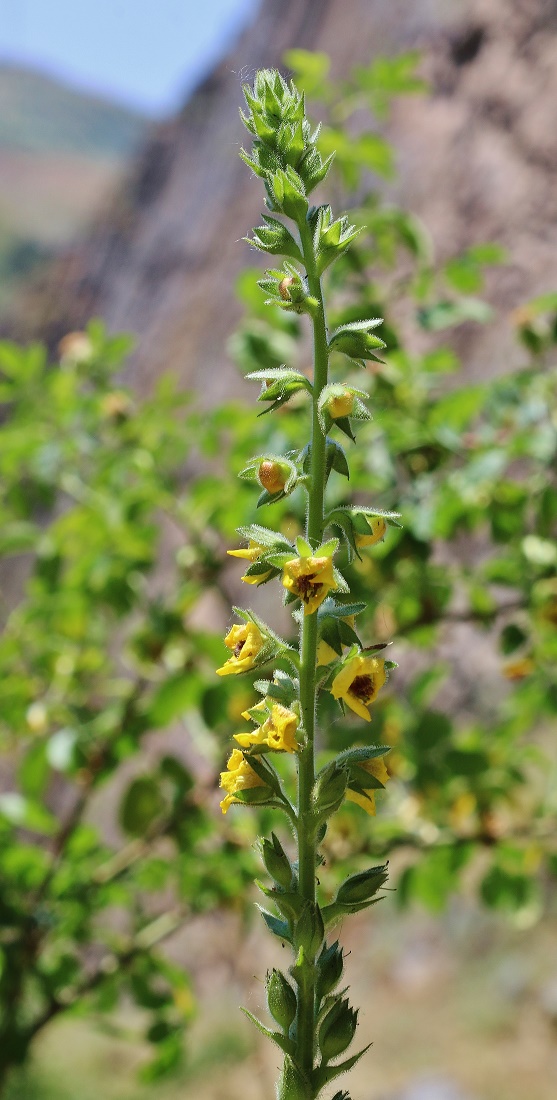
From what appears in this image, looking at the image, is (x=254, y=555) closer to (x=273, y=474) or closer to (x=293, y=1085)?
(x=273, y=474)

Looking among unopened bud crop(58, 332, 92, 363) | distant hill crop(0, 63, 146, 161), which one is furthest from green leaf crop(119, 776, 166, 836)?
distant hill crop(0, 63, 146, 161)

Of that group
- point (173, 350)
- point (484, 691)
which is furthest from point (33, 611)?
point (173, 350)

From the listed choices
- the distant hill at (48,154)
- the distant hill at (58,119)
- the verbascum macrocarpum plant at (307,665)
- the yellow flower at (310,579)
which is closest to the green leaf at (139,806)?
the verbascum macrocarpum plant at (307,665)

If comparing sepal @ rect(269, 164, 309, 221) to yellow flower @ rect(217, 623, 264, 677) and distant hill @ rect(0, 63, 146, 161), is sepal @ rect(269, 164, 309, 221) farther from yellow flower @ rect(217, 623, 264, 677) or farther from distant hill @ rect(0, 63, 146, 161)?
distant hill @ rect(0, 63, 146, 161)

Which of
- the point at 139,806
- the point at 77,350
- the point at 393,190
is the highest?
the point at 393,190

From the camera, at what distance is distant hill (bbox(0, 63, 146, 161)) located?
2361 cm

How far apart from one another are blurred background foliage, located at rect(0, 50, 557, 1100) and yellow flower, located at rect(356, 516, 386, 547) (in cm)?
71

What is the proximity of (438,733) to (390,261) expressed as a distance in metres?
0.95

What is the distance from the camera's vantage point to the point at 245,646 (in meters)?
0.59

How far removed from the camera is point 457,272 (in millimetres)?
1710

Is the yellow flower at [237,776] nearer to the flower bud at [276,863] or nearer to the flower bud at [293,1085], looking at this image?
the flower bud at [276,863]

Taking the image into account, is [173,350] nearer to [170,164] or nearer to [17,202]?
[170,164]

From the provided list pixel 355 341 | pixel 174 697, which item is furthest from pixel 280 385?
pixel 174 697

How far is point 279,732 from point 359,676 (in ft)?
0.24
